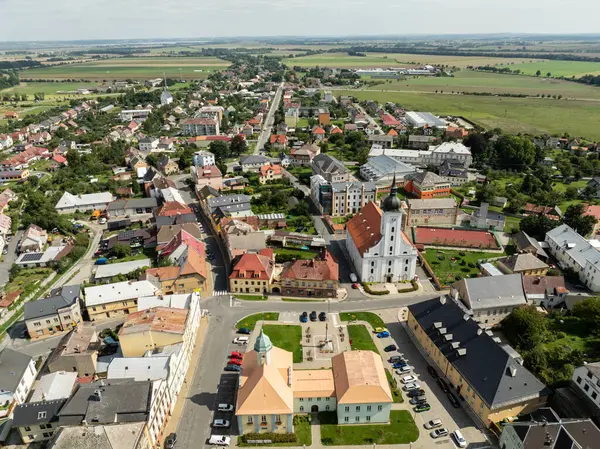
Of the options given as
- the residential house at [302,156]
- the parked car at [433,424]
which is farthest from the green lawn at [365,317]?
the residential house at [302,156]

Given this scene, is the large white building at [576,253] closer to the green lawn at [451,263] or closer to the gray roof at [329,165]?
the green lawn at [451,263]

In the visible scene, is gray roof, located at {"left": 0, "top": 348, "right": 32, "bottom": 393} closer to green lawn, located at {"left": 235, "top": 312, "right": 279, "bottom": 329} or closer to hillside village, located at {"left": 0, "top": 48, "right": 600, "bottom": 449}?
hillside village, located at {"left": 0, "top": 48, "right": 600, "bottom": 449}

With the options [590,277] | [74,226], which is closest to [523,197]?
[590,277]

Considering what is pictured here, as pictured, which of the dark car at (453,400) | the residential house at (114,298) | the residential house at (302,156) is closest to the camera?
the dark car at (453,400)

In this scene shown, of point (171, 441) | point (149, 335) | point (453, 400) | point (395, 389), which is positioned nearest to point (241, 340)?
point (149, 335)

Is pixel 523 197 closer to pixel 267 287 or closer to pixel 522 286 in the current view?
pixel 522 286
